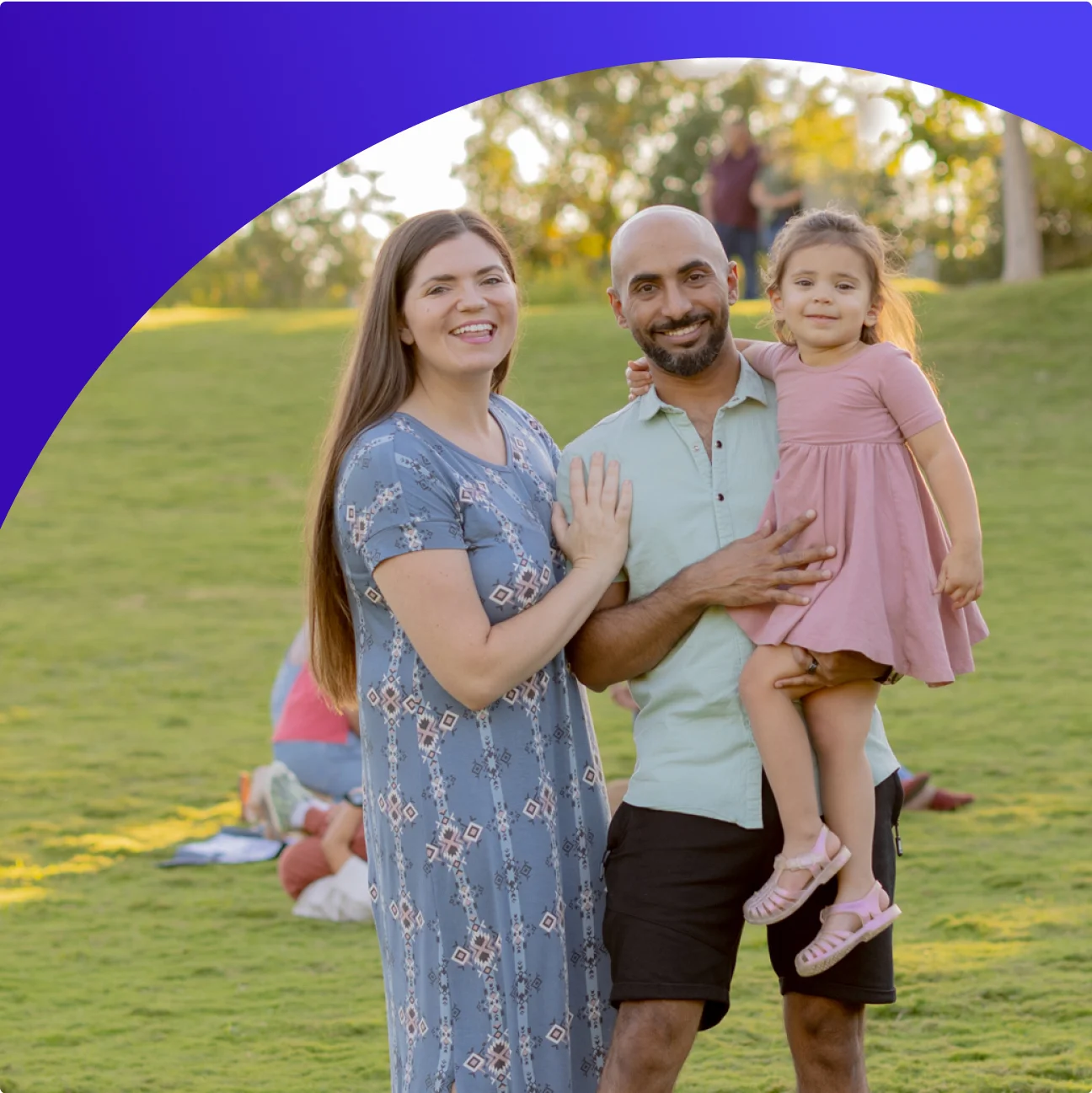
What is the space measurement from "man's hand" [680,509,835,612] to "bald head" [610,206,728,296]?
0.56m

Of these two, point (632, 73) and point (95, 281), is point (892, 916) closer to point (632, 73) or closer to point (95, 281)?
point (95, 281)

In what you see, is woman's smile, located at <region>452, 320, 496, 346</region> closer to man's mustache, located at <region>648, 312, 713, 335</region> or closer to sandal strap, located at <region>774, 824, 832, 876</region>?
man's mustache, located at <region>648, 312, 713, 335</region>

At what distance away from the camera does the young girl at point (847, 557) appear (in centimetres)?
318

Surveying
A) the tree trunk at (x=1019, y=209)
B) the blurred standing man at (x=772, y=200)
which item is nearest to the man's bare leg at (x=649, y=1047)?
the blurred standing man at (x=772, y=200)

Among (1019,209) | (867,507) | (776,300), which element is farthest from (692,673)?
(1019,209)

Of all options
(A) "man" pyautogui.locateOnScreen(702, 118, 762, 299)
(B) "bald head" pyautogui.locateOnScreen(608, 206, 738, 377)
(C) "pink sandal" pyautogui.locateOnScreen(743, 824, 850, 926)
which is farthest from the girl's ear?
(A) "man" pyautogui.locateOnScreen(702, 118, 762, 299)

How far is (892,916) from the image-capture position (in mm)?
3260

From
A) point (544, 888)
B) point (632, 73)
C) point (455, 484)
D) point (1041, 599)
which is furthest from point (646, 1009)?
point (632, 73)

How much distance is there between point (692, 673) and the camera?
10.7 ft

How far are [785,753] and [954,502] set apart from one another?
60 centimetres

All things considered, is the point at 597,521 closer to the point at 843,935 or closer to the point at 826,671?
the point at 826,671

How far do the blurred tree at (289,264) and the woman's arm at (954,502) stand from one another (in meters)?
23.7

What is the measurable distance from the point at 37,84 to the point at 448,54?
88cm

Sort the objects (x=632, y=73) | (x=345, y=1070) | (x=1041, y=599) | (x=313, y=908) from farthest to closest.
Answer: (x=632, y=73) → (x=1041, y=599) → (x=313, y=908) → (x=345, y=1070)
